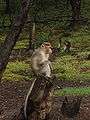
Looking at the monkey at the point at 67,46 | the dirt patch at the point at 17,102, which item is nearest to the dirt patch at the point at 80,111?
the dirt patch at the point at 17,102

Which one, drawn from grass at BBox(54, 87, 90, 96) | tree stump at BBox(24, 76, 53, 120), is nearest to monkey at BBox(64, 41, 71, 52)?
grass at BBox(54, 87, 90, 96)

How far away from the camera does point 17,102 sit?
12.9 meters

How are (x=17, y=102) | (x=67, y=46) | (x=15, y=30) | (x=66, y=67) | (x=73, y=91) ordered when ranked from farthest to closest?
(x=67, y=46) < (x=66, y=67) < (x=73, y=91) < (x=17, y=102) < (x=15, y=30)

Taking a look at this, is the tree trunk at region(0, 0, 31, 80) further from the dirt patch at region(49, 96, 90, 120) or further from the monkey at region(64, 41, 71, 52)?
the monkey at region(64, 41, 71, 52)

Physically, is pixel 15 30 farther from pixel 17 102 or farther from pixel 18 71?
pixel 18 71

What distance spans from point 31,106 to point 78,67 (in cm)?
925

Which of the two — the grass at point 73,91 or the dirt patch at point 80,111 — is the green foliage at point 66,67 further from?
the dirt patch at point 80,111

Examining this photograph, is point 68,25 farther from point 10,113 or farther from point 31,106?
point 31,106

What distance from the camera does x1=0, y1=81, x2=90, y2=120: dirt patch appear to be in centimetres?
1085

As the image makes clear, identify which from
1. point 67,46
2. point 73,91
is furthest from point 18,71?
point 67,46

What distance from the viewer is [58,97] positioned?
12.9 meters

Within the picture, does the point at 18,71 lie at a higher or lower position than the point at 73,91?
lower

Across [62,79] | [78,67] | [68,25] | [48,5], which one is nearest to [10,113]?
[62,79]

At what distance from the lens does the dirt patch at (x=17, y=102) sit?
1085 centimetres
